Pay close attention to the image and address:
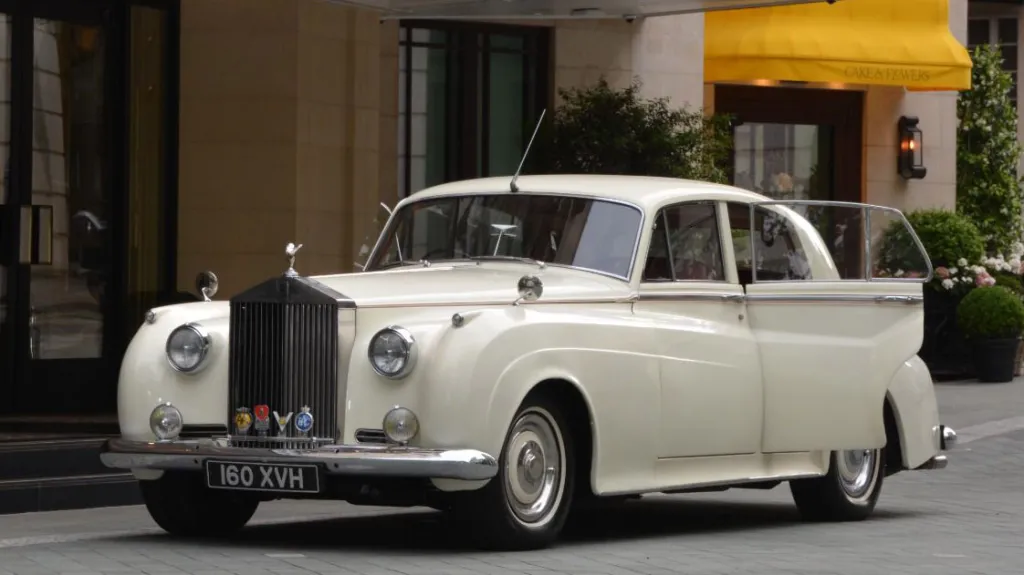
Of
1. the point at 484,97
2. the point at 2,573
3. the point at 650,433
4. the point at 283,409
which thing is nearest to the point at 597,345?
the point at 650,433

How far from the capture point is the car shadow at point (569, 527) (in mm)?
9117

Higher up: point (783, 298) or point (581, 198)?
point (581, 198)

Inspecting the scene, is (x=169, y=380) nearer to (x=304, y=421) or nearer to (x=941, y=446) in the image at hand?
(x=304, y=421)

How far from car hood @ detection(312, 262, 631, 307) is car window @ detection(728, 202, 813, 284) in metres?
1.09

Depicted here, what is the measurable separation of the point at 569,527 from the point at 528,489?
1545 millimetres

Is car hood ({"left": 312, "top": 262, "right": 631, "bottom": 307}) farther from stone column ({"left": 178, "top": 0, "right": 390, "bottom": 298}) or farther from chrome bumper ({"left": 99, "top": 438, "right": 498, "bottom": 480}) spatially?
stone column ({"left": 178, "top": 0, "right": 390, "bottom": 298})

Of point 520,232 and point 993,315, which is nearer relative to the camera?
point 520,232

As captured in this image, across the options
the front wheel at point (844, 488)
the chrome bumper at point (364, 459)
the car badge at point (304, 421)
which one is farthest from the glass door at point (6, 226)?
the car badge at point (304, 421)

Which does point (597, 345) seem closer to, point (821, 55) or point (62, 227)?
point (62, 227)

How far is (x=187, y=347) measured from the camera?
8922mm

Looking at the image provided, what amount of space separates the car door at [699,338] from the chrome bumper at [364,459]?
1476 mm

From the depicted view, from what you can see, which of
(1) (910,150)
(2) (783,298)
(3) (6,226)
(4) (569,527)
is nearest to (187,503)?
(4) (569,527)

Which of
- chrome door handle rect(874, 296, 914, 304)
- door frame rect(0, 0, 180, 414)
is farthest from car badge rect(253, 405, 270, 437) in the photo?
door frame rect(0, 0, 180, 414)

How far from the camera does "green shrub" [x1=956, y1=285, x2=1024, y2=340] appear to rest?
20.5 meters
